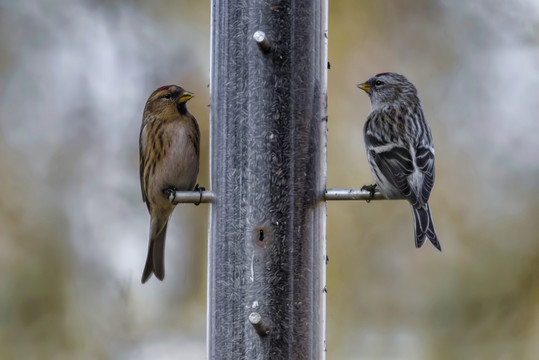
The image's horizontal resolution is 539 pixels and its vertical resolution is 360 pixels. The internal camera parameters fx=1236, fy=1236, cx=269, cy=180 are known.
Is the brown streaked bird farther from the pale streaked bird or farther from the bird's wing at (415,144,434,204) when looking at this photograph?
the bird's wing at (415,144,434,204)

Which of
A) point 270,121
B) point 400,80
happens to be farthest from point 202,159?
point 270,121

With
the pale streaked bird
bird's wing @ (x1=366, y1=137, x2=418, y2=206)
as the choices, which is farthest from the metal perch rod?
bird's wing @ (x1=366, y1=137, x2=418, y2=206)

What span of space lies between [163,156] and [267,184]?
3.84ft

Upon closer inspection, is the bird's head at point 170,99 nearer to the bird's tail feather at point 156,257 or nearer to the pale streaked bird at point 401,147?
the bird's tail feather at point 156,257

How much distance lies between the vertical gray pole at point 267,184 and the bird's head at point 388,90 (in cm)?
107

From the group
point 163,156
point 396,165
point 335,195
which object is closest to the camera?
point 335,195

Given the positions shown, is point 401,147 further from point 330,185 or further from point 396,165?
point 330,185

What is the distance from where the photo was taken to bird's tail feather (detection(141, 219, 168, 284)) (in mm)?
6277

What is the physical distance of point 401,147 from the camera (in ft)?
19.2

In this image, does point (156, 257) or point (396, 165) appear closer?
point (396, 165)

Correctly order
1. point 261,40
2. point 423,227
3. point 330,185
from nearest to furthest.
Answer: point 261,40, point 423,227, point 330,185

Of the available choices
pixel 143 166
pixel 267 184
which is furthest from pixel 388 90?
pixel 267 184

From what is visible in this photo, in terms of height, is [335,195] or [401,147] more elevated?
[401,147]

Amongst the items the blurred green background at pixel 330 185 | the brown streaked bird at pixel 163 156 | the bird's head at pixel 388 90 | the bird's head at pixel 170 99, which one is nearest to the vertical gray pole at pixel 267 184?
the brown streaked bird at pixel 163 156
